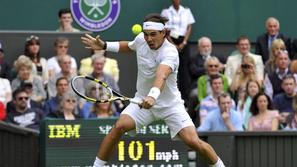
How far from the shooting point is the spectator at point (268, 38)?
59.6 feet

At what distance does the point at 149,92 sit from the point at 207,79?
16.3 feet

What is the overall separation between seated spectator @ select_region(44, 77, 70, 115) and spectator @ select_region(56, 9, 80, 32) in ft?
6.82

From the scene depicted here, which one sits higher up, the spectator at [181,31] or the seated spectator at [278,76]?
A: the spectator at [181,31]

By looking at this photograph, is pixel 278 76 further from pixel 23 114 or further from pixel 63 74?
pixel 23 114

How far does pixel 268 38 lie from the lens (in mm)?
18359

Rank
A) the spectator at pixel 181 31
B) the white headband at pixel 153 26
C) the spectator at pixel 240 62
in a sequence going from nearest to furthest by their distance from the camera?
the white headband at pixel 153 26, the spectator at pixel 240 62, the spectator at pixel 181 31

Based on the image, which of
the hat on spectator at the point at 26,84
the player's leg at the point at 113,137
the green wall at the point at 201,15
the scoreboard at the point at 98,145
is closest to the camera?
the player's leg at the point at 113,137

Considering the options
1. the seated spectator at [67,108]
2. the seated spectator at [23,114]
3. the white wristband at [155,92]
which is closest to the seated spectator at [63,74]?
the seated spectator at [23,114]

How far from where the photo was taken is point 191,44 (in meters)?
19.4

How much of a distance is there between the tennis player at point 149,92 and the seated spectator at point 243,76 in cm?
456

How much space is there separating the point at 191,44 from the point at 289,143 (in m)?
5.74

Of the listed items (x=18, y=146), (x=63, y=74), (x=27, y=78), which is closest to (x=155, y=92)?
(x=18, y=146)

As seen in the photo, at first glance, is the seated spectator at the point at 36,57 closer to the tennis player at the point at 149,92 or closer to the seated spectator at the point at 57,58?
the seated spectator at the point at 57,58

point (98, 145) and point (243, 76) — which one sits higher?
point (243, 76)
